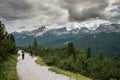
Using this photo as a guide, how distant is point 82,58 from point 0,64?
112ft

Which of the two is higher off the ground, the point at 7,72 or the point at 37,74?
the point at 7,72

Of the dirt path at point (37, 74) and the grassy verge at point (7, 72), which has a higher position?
the grassy verge at point (7, 72)

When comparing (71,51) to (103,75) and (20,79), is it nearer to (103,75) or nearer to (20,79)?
(103,75)

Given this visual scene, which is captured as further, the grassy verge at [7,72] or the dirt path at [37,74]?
the dirt path at [37,74]

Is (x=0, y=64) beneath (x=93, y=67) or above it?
above

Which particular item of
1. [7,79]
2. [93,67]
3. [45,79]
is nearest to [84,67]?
[93,67]

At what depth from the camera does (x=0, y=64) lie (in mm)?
44938

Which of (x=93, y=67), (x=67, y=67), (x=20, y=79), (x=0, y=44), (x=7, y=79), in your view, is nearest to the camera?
(x=7, y=79)

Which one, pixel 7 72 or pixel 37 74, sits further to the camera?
pixel 37 74

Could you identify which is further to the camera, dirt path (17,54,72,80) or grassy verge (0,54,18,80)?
dirt path (17,54,72,80)

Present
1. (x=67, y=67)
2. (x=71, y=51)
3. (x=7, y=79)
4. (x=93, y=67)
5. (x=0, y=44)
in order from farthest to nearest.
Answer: (x=71, y=51)
(x=93, y=67)
(x=67, y=67)
(x=0, y=44)
(x=7, y=79)

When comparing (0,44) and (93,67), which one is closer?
(0,44)

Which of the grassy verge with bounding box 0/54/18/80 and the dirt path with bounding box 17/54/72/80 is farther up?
the grassy verge with bounding box 0/54/18/80

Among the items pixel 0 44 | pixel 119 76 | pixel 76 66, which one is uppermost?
pixel 0 44
